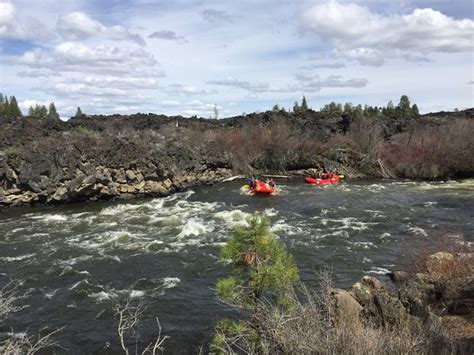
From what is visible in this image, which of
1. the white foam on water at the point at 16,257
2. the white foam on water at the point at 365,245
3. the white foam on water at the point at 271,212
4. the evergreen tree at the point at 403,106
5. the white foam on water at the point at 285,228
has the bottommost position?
the white foam on water at the point at 16,257

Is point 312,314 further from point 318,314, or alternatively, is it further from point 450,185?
point 450,185

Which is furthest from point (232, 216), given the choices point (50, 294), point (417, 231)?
point (50, 294)

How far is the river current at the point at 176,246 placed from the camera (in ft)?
45.6

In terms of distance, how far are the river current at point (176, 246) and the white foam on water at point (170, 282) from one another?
34 millimetres

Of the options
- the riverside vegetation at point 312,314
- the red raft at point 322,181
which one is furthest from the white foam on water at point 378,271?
the red raft at point 322,181

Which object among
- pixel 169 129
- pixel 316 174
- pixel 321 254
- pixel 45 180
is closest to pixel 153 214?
pixel 45 180

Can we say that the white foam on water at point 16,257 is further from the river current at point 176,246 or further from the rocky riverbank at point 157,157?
the rocky riverbank at point 157,157

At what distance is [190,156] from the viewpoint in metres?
40.3

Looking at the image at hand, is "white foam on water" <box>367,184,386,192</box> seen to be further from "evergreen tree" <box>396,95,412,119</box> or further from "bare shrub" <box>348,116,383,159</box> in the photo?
"evergreen tree" <box>396,95,412,119</box>

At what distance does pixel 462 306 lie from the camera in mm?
11203

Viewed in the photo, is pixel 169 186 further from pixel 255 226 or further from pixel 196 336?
pixel 255 226

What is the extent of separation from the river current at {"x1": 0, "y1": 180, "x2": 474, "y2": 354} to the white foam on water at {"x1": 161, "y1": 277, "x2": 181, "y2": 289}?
0.03 metres

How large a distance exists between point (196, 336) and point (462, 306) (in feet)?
21.6

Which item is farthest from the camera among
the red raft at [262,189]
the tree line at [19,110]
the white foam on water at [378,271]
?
the tree line at [19,110]
